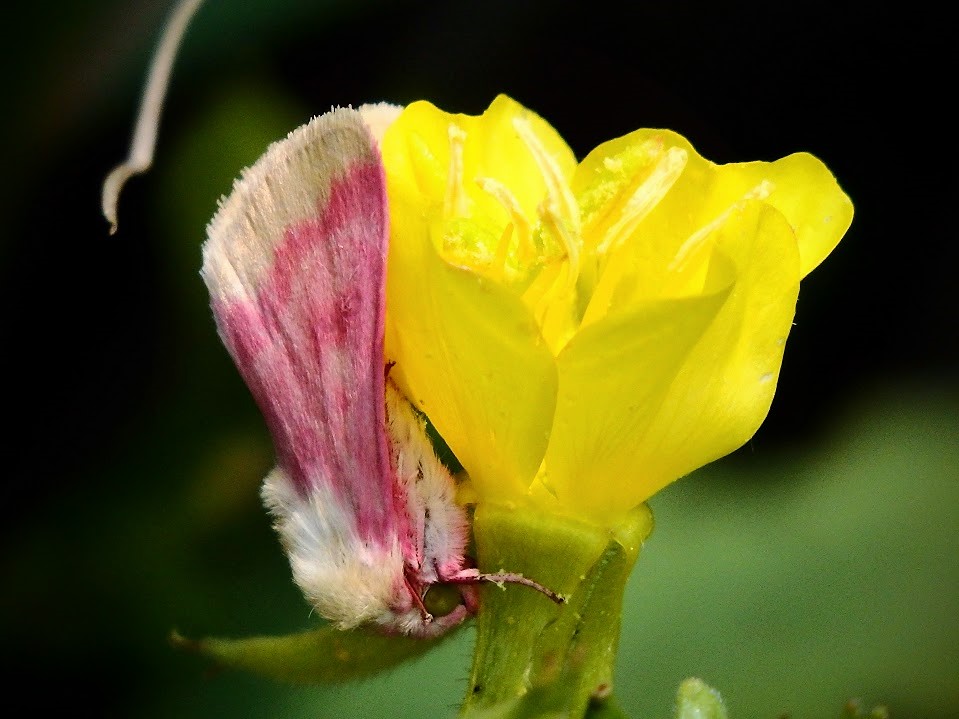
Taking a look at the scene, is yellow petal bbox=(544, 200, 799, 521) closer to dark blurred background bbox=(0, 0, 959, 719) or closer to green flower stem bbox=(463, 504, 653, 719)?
green flower stem bbox=(463, 504, 653, 719)

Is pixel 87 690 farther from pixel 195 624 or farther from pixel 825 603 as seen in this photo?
pixel 825 603

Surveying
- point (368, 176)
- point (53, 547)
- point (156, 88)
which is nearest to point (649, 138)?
point (368, 176)

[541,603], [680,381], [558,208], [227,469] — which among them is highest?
[558,208]

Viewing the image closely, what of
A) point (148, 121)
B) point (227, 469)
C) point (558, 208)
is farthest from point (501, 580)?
point (227, 469)

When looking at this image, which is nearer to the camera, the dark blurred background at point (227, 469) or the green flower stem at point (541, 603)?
Answer: the green flower stem at point (541, 603)

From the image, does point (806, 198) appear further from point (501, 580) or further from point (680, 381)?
point (501, 580)

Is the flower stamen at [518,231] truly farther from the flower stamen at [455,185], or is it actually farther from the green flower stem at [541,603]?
the green flower stem at [541,603]

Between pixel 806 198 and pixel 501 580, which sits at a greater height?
pixel 806 198

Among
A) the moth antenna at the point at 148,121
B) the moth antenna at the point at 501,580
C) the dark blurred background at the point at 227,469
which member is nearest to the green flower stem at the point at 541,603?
the moth antenna at the point at 501,580
